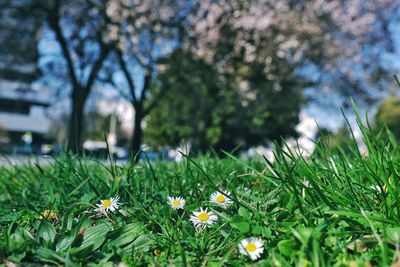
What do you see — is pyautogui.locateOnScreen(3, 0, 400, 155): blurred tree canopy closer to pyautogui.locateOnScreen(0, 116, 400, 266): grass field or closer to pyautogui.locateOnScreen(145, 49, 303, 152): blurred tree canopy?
pyautogui.locateOnScreen(145, 49, 303, 152): blurred tree canopy

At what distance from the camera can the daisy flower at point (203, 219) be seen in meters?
1.25

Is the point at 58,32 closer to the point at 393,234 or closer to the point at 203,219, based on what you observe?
the point at 203,219

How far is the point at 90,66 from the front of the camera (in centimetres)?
1692

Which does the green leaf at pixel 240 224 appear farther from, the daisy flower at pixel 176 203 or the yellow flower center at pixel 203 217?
the daisy flower at pixel 176 203

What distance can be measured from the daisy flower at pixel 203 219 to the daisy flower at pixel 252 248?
21cm

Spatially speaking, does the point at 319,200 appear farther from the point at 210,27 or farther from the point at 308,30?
the point at 308,30

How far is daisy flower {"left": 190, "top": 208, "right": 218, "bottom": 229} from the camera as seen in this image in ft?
→ 4.09

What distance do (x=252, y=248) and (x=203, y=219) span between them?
27 cm

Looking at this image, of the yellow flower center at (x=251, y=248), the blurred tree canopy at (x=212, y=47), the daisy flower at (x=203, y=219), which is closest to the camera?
the yellow flower center at (x=251, y=248)

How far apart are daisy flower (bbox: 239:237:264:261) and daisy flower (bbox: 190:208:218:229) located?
0.68 feet

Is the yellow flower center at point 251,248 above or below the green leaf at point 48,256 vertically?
above

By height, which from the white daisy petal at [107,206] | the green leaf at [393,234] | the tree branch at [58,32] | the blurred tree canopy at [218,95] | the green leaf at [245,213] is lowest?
the green leaf at [393,234]

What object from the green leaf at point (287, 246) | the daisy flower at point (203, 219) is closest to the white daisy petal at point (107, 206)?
the daisy flower at point (203, 219)

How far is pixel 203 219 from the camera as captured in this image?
126 centimetres
